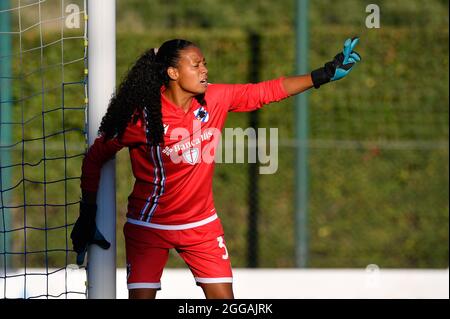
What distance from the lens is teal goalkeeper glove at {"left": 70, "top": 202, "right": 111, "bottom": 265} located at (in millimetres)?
4457

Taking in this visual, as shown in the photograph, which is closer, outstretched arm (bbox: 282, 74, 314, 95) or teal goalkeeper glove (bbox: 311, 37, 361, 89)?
teal goalkeeper glove (bbox: 311, 37, 361, 89)

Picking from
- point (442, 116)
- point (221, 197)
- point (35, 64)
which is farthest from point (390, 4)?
point (35, 64)

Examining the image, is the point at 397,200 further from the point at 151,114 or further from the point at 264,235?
the point at 151,114

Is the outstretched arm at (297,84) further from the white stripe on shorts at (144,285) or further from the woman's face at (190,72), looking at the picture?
the white stripe on shorts at (144,285)

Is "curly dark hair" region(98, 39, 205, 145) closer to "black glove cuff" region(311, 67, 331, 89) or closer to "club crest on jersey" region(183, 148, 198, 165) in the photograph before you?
"club crest on jersey" region(183, 148, 198, 165)

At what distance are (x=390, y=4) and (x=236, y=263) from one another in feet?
8.49

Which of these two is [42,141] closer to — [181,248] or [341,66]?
[181,248]

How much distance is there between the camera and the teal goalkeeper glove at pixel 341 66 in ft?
14.1

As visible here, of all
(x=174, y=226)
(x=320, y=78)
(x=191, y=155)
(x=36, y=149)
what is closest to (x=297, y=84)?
(x=320, y=78)

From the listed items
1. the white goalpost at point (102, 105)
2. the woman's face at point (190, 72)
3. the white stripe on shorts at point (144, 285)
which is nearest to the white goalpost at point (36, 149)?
the white goalpost at point (102, 105)

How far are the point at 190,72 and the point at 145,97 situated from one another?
24 centimetres

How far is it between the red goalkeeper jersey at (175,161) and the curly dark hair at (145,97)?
32 mm

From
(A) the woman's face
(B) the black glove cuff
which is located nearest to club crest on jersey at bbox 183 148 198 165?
(A) the woman's face
